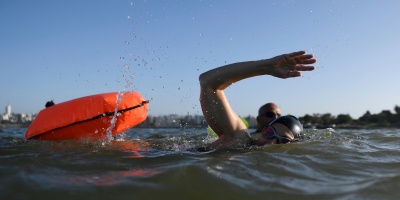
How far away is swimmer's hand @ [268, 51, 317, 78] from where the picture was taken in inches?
169

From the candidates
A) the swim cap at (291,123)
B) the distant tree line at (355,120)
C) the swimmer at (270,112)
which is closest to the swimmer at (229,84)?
the swim cap at (291,123)

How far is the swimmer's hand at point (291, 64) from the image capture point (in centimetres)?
429

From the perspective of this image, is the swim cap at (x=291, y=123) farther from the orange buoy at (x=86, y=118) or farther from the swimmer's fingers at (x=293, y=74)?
the orange buoy at (x=86, y=118)

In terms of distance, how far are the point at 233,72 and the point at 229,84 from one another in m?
0.25

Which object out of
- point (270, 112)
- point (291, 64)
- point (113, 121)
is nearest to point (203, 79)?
point (291, 64)

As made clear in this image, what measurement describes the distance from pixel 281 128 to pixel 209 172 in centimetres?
224

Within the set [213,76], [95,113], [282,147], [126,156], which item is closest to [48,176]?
[126,156]

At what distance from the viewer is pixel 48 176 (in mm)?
3066

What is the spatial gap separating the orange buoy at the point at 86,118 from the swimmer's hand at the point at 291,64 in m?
3.63

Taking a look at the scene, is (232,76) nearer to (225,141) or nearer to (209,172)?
(225,141)

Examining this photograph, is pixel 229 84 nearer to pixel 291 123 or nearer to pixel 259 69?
pixel 259 69

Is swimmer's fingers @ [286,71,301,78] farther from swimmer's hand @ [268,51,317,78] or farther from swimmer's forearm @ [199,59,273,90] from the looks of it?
swimmer's forearm @ [199,59,273,90]

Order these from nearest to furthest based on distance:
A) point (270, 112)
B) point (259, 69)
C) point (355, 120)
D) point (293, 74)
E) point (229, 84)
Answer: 1. point (293, 74)
2. point (259, 69)
3. point (229, 84)
4. point (270, 112)
5. point (355, 120)

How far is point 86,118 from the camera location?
6.84 metres
